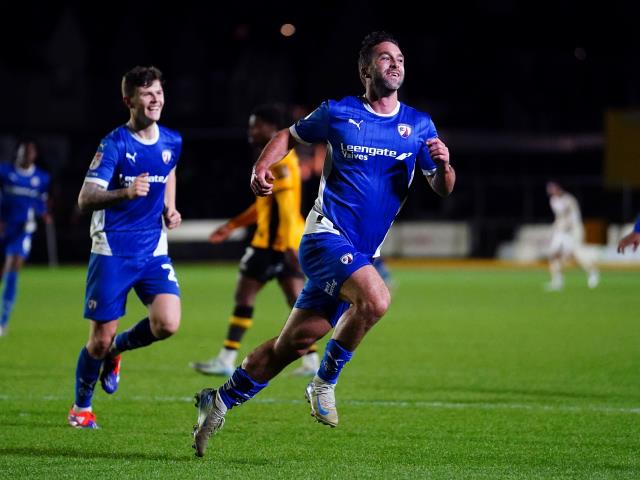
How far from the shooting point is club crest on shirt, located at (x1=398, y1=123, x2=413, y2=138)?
694 centimetres

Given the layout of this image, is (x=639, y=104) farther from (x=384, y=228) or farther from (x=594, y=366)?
(x=384, y=228)

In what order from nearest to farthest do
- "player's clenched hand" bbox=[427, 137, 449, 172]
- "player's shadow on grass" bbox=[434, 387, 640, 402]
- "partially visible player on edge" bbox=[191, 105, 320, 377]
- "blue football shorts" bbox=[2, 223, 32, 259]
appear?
"player's clenched hand" bbox=[427, 137, 449, 172] → "player's shadow on grass" bbox=[434, 387, 640, 402] → "partially visible player on edge" bbox=[191, 105, 320, 377] → "blue football shorts" bbox=[2, 223, 32, 259]

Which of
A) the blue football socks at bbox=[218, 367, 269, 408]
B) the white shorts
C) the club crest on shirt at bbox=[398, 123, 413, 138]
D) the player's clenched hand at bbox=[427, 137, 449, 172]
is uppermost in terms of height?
the club crest on shirt at bbox=[398, 123, 413, 138]

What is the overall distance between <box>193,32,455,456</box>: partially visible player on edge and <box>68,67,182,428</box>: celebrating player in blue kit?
1.33 m

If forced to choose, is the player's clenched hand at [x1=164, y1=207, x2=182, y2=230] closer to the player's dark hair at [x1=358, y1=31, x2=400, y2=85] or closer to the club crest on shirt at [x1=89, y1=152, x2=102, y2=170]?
the club crest on shirt at [x1=89, y1=152, x2=102, y2=170]

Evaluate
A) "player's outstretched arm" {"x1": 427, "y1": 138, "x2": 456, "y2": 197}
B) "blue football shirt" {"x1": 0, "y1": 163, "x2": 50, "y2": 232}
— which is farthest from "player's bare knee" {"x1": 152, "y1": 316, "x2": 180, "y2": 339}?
"blue football shirt" {"x1": 0, "y1": 163, "x2": 50, "y2": 232}

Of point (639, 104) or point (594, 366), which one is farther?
point (639, 104)

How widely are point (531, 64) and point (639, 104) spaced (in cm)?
517

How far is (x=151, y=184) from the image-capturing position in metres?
8.09

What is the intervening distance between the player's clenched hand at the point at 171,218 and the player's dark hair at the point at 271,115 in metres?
2.65

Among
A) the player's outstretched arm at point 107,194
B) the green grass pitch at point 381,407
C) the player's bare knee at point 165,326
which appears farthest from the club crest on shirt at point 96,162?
the green grass pitch at point 381,407

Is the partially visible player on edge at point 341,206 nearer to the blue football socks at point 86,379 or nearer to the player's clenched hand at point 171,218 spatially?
the blue football socks at point 86,379

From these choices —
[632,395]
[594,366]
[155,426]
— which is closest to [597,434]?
[632,395]

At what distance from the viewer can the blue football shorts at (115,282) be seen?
8016 millimetres
